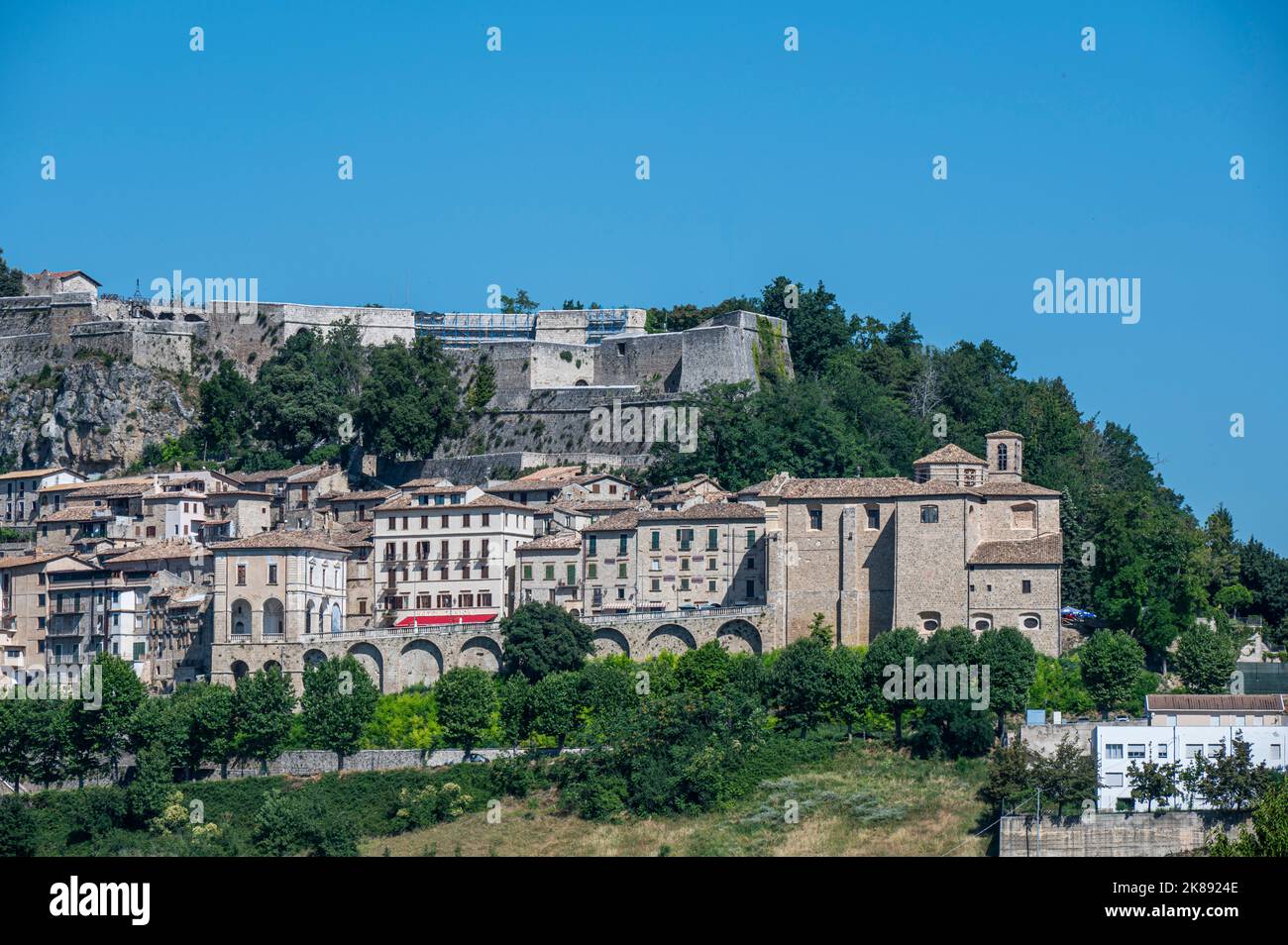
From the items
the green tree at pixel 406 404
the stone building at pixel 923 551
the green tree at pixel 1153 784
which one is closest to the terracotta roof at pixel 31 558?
the green tree at pixel 406 404

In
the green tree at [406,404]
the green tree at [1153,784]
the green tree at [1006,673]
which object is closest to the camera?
the green tree at [1153,784]

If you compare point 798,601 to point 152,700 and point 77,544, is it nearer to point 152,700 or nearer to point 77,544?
point 152,700

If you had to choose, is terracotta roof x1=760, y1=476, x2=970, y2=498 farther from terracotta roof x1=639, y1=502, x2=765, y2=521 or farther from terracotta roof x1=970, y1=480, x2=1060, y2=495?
terracotta roof x1=970, y1=480, x2=1060, y2=495

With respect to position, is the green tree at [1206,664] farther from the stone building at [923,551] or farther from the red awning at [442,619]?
the red awning at [442,619]

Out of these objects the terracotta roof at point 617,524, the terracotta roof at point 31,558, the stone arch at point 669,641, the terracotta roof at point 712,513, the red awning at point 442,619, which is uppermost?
the terracotta roof at point 712,513

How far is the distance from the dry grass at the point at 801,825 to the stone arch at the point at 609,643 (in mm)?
7392

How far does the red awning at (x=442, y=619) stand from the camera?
2682 inches

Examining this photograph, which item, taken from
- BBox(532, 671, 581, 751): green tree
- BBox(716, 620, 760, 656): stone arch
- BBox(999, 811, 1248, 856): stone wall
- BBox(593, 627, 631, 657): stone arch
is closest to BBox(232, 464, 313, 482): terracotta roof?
BBox(593, 627, 631, 657): stone arch

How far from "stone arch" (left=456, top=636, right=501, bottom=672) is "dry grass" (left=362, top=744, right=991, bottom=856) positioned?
781 cm

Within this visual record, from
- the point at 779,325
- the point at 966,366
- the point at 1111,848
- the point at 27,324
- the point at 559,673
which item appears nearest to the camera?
the point at 1111,848

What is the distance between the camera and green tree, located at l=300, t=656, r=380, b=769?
6238 cm

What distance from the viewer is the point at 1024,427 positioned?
77.9 m
